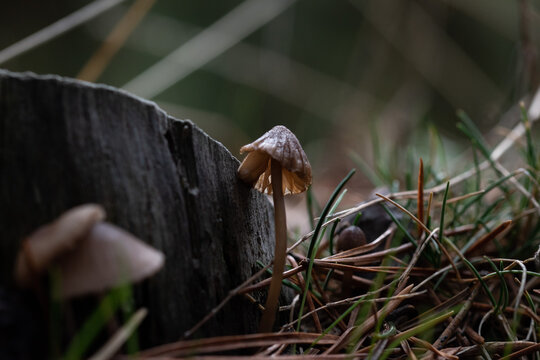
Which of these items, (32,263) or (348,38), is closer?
(32,263)

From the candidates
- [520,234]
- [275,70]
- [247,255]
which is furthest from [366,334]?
[275,70]

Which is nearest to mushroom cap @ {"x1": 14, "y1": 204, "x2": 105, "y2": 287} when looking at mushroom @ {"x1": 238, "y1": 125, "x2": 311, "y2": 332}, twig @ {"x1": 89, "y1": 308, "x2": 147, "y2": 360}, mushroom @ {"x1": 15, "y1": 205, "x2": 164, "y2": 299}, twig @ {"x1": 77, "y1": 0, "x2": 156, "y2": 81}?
mushroom @ {"x1": 15, "y1": 205, "x2": 164, "y2": 299}

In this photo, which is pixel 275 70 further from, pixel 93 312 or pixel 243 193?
pixel 93 312

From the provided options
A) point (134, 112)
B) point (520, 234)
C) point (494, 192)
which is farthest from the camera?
point (494, 192)

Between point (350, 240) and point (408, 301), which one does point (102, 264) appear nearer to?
point (350, 240)

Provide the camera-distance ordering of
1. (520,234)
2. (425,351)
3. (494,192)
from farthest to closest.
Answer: (494,192), (520,234), (425,351)

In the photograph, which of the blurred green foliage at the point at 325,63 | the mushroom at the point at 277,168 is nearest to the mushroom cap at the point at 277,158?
the mushroom at the point at 277,168
